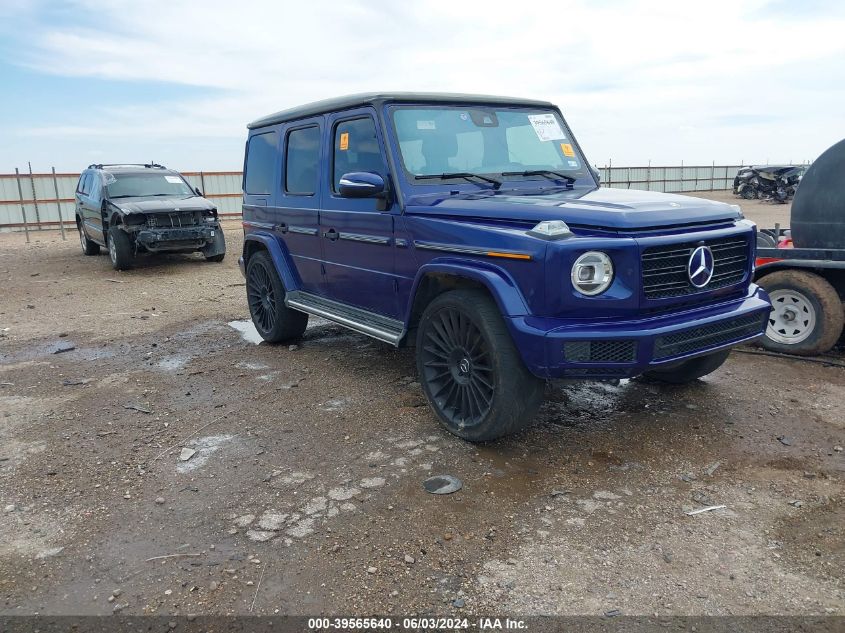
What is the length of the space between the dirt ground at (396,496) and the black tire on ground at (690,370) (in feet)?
0.32

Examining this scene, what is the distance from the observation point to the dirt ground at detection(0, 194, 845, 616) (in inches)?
104

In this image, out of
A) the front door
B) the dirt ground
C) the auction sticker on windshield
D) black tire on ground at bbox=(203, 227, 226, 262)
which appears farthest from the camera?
the front door

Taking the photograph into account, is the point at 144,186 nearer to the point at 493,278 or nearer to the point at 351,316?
the point at 351,316

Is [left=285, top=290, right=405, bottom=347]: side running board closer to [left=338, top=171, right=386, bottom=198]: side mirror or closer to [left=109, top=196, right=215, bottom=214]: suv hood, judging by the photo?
[left=338, top=171, right=386, bottom=198]: side mirror

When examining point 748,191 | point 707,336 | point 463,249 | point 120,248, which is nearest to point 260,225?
point 463,249

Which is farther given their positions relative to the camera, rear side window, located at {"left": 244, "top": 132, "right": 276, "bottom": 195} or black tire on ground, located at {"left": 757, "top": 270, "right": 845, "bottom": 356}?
rear side window, located at {"left": 244, "top": 132, "right": 276, "bottom": 195}

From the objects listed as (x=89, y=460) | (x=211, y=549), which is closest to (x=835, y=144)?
(x=211, y=549)

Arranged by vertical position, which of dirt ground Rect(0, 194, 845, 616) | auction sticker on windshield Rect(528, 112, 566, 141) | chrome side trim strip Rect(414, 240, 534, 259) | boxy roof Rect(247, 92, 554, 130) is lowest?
dirt ground Rect(0, 194, 845, 616)

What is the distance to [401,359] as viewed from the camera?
5820mm

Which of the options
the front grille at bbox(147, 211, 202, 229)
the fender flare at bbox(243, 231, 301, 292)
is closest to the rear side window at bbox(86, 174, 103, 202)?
the front grille at bbox(147, 211, 202, 229)

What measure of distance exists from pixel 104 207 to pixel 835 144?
11368mm

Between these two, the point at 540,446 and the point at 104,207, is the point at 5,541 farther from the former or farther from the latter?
the point at 104,207

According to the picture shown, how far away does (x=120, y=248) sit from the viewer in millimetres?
11422

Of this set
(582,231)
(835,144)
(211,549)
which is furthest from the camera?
(835,144)
